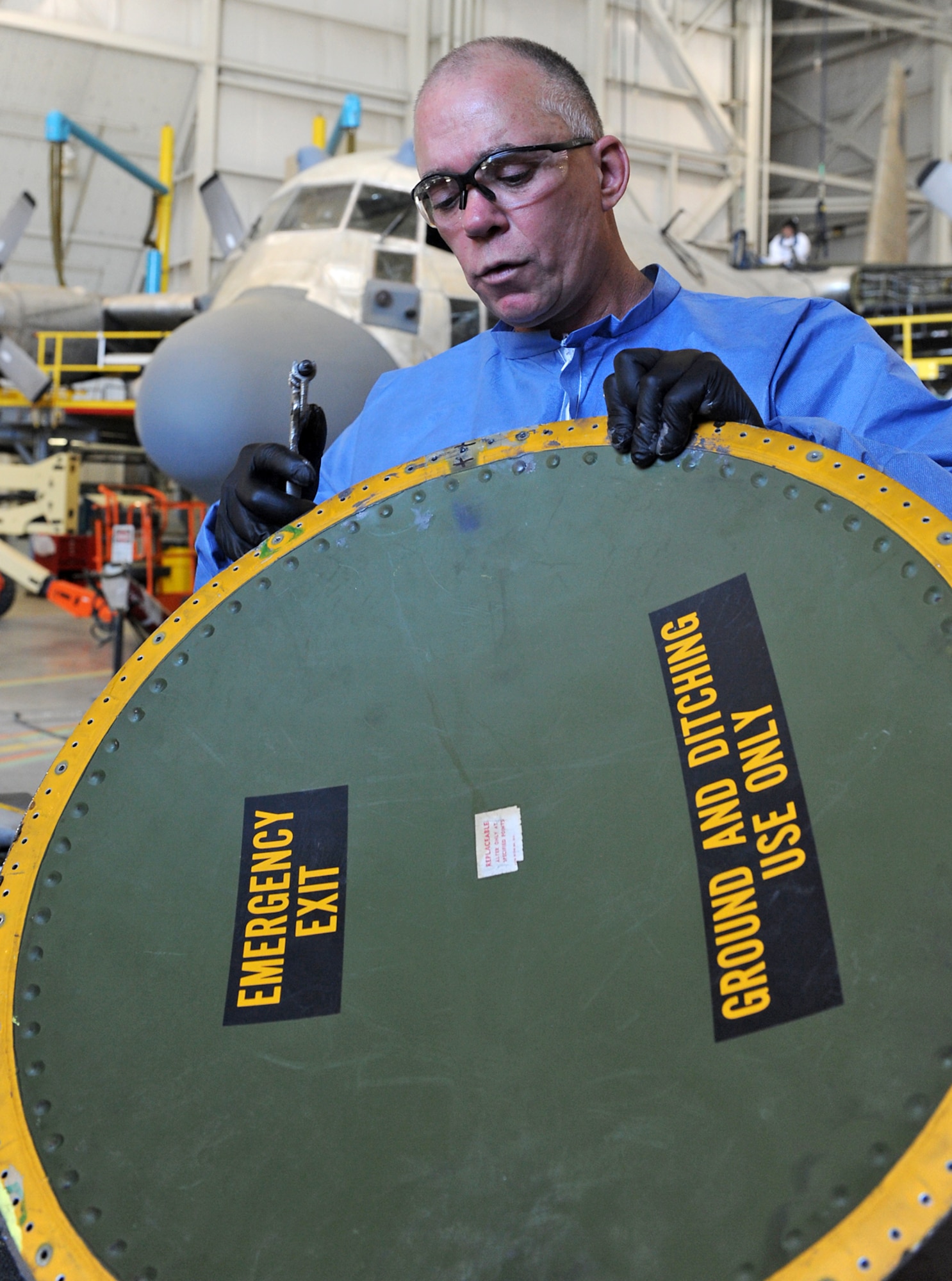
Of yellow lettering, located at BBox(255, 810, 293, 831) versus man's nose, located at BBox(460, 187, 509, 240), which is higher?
man's nose, located at BBox(460, 187, 509, 240)

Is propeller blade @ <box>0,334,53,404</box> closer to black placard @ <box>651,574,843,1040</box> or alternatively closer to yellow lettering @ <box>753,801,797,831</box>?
black placard @ <box>651,574,843,1040</box>

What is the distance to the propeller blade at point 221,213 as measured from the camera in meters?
9.01

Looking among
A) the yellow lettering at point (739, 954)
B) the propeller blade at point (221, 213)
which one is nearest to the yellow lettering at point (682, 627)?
the yellow lettering at point (739, 954)

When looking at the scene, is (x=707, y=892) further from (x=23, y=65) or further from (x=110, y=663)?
(x=23, y=65)

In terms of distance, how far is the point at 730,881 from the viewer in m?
0.91

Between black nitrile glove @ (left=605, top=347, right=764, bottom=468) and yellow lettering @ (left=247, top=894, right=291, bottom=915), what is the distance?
0.61 metres

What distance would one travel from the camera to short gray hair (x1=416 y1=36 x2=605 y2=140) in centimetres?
146

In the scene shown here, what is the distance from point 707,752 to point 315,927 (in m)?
0.44

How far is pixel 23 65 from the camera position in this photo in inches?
610

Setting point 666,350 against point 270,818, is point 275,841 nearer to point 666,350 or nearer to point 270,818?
point 270,818

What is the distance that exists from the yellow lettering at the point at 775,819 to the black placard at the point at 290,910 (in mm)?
435

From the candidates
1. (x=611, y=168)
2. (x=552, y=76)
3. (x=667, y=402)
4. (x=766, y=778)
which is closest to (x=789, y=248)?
(x=611, y=168)

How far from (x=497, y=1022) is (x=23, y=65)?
18.5 metres

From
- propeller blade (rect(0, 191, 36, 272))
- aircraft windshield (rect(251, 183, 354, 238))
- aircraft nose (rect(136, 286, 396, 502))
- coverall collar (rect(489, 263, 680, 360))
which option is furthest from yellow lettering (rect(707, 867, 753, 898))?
propeller blade (rect(0, 191, 36, 272))
